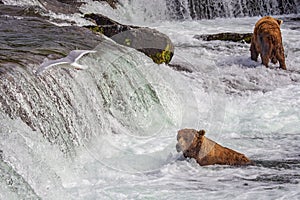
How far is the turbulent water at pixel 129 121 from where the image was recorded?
483cm

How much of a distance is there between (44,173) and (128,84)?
8.58 feet

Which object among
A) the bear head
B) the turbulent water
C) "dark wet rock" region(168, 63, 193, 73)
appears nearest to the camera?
the turbulent water

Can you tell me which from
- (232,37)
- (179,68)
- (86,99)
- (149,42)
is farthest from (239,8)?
(86,99)

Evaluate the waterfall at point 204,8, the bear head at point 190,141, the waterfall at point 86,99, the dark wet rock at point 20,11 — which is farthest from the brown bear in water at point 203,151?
the waterfall at point 204,8

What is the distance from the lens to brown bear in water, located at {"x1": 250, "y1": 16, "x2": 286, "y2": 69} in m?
9.93

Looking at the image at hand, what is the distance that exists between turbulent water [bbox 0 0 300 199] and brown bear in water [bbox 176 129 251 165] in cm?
8

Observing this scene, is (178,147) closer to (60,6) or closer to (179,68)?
(179,68)

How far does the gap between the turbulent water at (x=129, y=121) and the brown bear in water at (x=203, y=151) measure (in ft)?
0.27

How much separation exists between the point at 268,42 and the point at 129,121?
3943mm

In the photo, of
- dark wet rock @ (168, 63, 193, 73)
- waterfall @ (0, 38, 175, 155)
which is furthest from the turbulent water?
dark wet rock @ (168, 63, 193, 73)

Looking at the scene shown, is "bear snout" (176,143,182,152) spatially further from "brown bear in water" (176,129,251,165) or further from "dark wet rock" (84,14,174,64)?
"dark wet rock" (84,14,174,64)

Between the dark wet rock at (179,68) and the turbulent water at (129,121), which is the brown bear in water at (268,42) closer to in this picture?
the turbulent water at (129,121)

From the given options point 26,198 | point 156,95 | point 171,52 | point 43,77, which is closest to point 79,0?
point 171,52

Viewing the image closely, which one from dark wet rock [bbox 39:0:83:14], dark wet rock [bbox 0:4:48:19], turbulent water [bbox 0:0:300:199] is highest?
dark wet rock [bbox 0:4:48:19]
